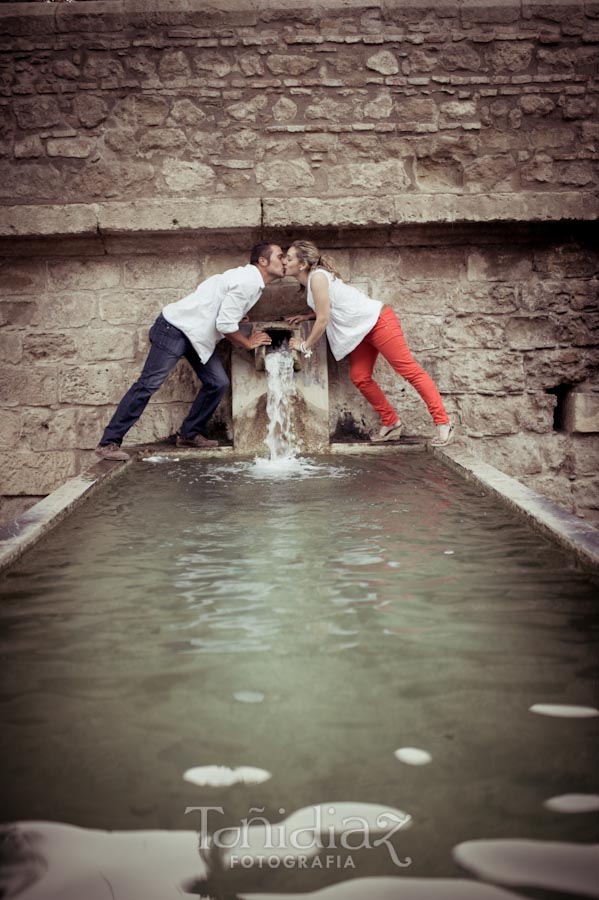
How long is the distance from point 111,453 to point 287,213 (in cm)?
206

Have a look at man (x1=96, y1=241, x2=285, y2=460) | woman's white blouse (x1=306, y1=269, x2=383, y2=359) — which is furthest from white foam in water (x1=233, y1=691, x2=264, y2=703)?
woman's white blouse (x1=306, y1=269, x2=383, y2=359)

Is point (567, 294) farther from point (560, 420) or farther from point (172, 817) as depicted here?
point (172, 817)

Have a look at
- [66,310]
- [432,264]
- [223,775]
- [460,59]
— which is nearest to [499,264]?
[432,264]

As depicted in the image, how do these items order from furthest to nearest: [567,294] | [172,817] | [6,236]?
[567,294], [6,236], [172,817]

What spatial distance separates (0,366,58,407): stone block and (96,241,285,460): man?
89 centimetres

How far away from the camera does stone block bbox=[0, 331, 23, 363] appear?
5645 mm

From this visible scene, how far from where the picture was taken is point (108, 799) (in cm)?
131

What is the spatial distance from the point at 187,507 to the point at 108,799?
2242 millimetres

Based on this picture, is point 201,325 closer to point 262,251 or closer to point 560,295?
→ point 262,251

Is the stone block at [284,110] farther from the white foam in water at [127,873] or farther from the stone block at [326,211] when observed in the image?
the white foam in water at [127,873]

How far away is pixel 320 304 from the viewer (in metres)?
5.01

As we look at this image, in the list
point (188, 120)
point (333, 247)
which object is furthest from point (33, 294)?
point (333, 247)

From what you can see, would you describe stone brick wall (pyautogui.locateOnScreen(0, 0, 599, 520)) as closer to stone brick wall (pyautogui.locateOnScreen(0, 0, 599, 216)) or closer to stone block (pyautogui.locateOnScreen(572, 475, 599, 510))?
stone brick wall (pyautogui.locateOnScreen(0, 0, 599, 216))

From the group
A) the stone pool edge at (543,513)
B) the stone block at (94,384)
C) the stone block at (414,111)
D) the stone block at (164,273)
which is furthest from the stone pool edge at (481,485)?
the stone block at (414,111)
